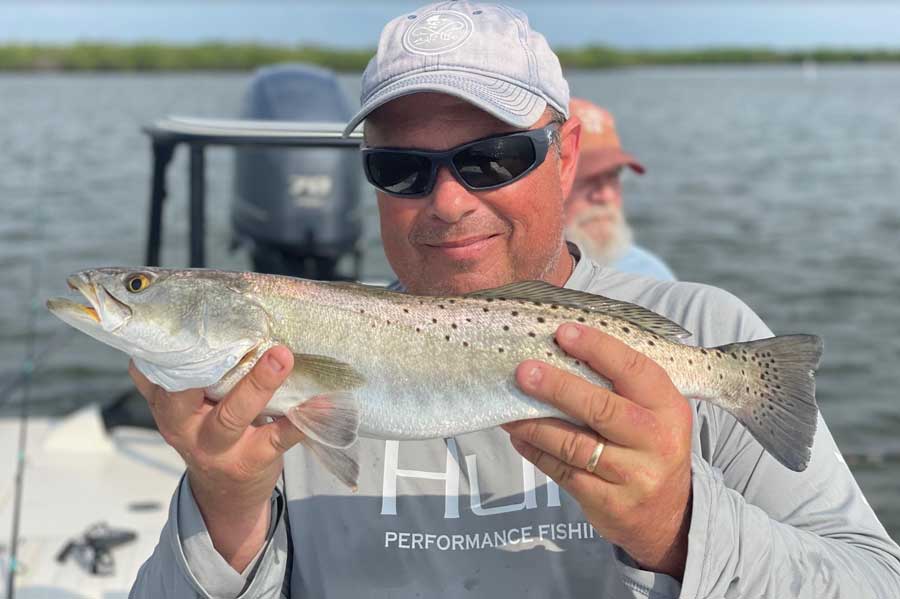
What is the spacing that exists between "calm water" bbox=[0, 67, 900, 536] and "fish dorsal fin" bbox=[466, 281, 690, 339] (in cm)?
528

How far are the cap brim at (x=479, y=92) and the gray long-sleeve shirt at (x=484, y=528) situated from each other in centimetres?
78

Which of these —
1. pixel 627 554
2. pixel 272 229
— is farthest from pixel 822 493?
pixel 272 229

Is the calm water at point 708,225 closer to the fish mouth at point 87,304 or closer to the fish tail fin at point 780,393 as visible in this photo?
the fish mouth at point 87,304

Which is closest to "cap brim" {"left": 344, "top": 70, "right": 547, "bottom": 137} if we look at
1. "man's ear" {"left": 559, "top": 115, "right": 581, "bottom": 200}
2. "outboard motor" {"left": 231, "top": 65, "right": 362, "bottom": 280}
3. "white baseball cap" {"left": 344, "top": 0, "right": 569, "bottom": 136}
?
"white baseball cap" {"left": 344, "top": 0, "right": 569, "bottom": 136}

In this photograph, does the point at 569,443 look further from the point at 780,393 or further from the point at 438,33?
the point at 438,33

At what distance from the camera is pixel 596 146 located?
6469mm

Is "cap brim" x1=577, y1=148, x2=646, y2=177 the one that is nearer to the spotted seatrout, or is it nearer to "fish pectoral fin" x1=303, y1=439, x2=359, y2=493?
the spotted seatrout

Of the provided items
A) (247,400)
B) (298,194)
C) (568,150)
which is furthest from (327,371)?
(298,194)

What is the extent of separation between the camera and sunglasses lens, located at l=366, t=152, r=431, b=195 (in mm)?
2646

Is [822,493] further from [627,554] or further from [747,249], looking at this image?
[747,249]

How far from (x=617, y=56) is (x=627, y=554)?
326 feet

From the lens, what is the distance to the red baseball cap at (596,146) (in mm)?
6316

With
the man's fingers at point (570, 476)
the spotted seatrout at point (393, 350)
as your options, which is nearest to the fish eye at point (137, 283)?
the spotted seatrout at point (393, 350)

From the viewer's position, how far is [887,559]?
2387 millimetres
